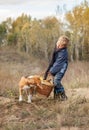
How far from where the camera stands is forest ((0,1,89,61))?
6619cm

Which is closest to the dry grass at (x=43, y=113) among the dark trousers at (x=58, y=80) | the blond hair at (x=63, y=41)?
the dark trousers at (x=58, y=80)

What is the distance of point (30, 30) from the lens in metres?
83.6

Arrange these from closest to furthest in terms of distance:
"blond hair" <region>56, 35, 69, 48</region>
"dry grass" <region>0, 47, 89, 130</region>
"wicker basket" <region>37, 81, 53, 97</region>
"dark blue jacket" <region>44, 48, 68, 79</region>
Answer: "dry grass" <region>0, 47, 89, 130</region> → "wicker basket" <region>37, 81, 53, 97</region> → "blond hair" <region>56, 35, 69, 48</region> → "dark blue jacket" <region>44, 48, 68, 79</region>

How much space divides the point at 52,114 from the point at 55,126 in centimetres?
95

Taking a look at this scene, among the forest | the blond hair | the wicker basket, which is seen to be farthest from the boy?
the forest

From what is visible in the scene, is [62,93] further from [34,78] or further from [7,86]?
[7,86]

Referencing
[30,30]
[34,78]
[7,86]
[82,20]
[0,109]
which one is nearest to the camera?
[0,109]

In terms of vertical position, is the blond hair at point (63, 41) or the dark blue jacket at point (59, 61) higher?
the blond hair at point (63, 41)

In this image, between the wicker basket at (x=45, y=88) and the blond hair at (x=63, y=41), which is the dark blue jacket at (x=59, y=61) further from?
the wicker basket at (x=45, y=88)

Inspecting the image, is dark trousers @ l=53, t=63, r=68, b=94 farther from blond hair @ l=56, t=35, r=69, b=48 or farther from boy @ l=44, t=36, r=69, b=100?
blond hair @ l=56, t=35, r=69, b=48

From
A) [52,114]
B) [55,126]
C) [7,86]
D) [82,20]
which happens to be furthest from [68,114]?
[82,20]

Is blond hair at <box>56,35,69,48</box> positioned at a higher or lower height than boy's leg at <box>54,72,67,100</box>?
higher

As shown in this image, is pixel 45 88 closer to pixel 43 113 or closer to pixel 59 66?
pixel 59 66

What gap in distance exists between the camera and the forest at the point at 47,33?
6619 cm
